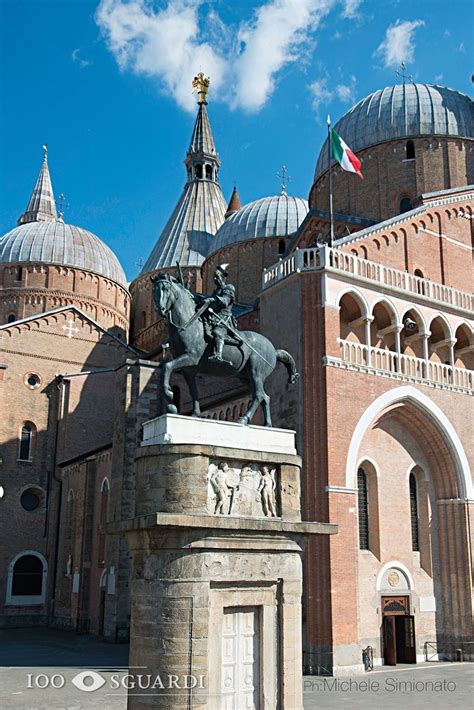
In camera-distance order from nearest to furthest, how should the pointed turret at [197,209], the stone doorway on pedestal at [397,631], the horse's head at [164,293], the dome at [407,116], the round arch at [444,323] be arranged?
1. the horse's head at [164,293]
2. the stone doorway on pedestal at [397,631]
3. the round arch at [444,323]
4. the dome at [407,116]
5. the pointed turret at [197,209]

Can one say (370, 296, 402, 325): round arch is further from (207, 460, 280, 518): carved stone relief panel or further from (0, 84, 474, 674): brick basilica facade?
(207, 460, 280, 518): carved stone relief panel

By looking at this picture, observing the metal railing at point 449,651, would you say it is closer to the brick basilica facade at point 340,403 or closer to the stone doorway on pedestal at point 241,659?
the brick basilica facade at point 340,403

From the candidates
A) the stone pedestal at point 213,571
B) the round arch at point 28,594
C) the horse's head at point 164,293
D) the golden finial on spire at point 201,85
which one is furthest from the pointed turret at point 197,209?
the stone pedestal at point 213,571

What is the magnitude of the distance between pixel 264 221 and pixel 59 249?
524 inches

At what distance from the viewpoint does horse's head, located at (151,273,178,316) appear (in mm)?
10898

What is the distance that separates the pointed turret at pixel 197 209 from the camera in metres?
49.4

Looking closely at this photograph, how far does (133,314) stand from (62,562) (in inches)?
787

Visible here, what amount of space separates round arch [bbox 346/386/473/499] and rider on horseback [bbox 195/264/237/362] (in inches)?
397

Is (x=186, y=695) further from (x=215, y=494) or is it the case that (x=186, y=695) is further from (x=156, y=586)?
(x=215, y=494)

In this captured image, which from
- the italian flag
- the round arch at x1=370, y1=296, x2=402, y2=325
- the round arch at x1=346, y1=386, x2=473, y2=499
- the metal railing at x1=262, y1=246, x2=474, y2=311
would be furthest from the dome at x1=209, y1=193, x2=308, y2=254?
the round arch at x1=346, y1=386, x2=473, y2=499

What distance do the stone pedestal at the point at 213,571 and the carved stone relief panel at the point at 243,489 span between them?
0.01 m

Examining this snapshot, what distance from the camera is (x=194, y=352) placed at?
36.4 ft

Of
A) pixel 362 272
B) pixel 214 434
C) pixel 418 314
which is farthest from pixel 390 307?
pixel 214 434

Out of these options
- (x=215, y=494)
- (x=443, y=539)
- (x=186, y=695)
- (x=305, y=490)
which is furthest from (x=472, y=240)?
(x=186, y=695)
